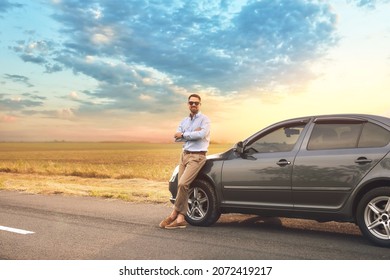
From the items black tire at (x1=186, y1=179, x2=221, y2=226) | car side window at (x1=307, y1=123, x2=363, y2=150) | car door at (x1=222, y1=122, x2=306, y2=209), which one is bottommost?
black tire at (x1=186, y1=179, x2=221, y2=226)

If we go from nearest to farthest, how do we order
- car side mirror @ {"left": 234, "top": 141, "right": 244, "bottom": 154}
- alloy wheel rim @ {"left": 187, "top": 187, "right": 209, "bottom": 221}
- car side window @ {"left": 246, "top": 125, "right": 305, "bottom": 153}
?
1. car side window @ {"left": 246, "top": 125, "right": 305, "bottom": 153}
2. car side mirror @ {"left": 234, "top": 141, "right": 244, "bottom": 154}
3. alloy wheel rim @ {"left": 187, "top": 187, "right": 209, "bottom": 221}

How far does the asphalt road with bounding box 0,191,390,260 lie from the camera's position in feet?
19.9

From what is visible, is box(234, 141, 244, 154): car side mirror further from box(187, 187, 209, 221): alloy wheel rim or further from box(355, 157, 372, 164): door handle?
box(355, 157, 372, 164): door handle

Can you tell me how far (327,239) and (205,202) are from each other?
6.70 ft

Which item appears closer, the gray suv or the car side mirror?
the gray suv

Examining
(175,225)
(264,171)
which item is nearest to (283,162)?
(264,171)

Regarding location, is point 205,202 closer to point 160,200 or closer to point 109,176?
point 160,200

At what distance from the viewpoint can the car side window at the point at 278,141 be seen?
746 cm

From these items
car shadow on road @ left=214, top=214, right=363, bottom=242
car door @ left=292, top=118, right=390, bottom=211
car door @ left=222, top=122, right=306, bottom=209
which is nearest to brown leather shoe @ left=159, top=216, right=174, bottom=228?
car shadow on road @ left=214, top=214, right=363, bottom=242

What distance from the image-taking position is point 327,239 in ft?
23.0

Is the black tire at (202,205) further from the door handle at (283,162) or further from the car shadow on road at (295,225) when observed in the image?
Result: the door handle at (283,162)

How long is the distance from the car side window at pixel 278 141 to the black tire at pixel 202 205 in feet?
3.03

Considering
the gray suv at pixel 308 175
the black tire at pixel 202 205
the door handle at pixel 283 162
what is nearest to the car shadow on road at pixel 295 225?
the black tire at pixel 202 205
